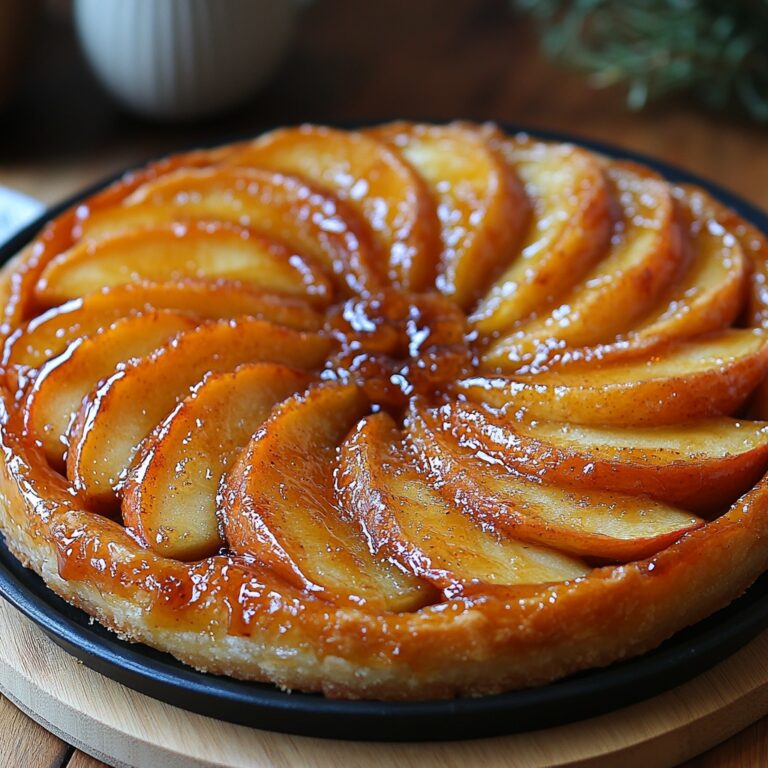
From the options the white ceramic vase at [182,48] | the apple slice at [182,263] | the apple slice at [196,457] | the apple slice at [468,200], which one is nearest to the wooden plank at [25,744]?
the apple slice at [196,457]

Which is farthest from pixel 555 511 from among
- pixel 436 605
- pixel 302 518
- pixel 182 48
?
pixel 182 48

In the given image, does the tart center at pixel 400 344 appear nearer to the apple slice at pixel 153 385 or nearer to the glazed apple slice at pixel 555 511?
the apple slice at pixel 153 385

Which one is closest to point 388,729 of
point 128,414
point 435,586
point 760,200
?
point 435,586

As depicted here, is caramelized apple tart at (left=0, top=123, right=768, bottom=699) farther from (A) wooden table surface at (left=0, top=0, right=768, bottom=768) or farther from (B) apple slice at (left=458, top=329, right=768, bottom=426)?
(A) wooden table surface at (left=0, top=0, right=768, bottom=768)

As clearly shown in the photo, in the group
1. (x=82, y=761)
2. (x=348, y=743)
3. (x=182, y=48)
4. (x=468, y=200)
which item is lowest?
(x=82, y=761)

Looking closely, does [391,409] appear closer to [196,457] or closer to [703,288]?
[196,457]
